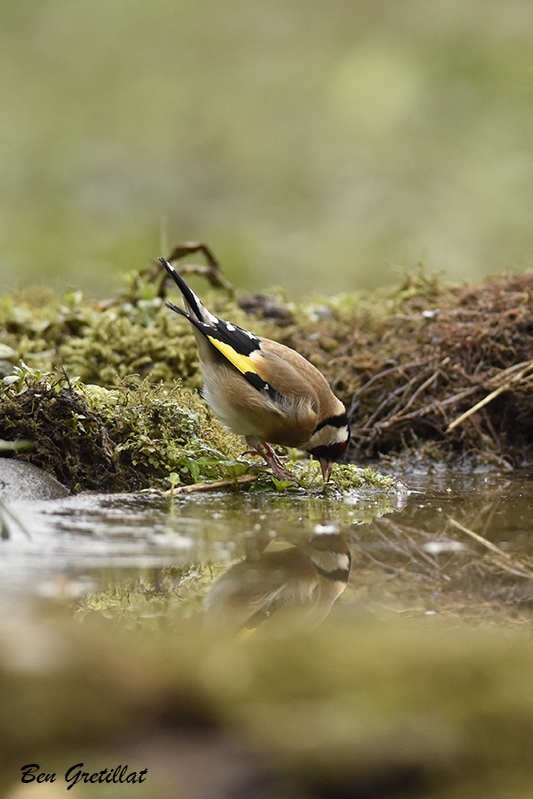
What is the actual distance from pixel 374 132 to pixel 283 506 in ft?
46.7

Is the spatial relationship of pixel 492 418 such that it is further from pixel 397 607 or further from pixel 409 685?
pixel 409 685

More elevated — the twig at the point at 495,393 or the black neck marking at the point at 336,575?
the twig at the point at 495,393

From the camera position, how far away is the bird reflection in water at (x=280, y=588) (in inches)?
76.8

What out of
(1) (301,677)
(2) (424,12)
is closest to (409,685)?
(1) (301,677)

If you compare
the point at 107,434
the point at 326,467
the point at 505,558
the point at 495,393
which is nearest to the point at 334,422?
the point at 326,467

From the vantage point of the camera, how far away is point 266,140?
52.4 ft

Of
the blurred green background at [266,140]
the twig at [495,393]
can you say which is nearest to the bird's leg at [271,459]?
the twig at [495,393]

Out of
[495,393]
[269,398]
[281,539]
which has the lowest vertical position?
[281,539]

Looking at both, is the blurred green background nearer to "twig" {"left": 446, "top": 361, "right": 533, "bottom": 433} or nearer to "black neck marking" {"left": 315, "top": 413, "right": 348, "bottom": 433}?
"twig" {"left": 446, "top": 361, "right": 533, "bottom": 433}

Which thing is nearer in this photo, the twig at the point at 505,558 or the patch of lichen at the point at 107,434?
the twig at the point at 505,558

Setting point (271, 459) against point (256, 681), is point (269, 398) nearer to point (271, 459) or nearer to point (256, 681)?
point (271, 459)

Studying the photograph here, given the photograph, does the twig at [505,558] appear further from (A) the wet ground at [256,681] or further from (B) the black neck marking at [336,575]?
(B) the black neck marking at [336,575]

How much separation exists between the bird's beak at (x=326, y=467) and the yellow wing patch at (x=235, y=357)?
569 mm

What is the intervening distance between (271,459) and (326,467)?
285mm
